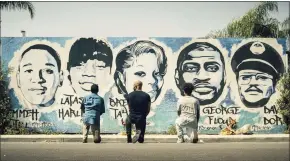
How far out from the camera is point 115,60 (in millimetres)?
12461

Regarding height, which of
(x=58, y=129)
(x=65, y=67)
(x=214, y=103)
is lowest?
(x=58, y=129)

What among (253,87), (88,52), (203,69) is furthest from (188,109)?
(88,52)

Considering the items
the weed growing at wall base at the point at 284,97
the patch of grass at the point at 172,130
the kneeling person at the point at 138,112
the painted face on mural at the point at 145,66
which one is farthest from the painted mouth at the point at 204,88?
the kneeling person at the point at 138,112

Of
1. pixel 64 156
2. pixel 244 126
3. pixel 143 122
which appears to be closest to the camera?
pixel 64 156

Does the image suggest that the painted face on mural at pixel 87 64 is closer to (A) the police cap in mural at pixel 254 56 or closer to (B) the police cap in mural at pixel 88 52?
(B) the police cap in mural at pixel 88 52

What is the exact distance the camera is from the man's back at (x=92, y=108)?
28.4ft

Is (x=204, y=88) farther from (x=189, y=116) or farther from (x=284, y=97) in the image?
(x=189, y=116)

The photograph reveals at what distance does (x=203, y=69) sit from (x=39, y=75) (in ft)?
17.7

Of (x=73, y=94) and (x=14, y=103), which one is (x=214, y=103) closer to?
(x=73, y=94)

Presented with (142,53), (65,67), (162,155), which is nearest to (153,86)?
(142,53)

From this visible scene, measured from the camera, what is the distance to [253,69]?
12508mm

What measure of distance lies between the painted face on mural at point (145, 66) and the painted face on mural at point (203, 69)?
615 millimetres

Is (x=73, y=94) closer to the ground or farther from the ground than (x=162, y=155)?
farther from the ground

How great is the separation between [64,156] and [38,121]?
252 inches
